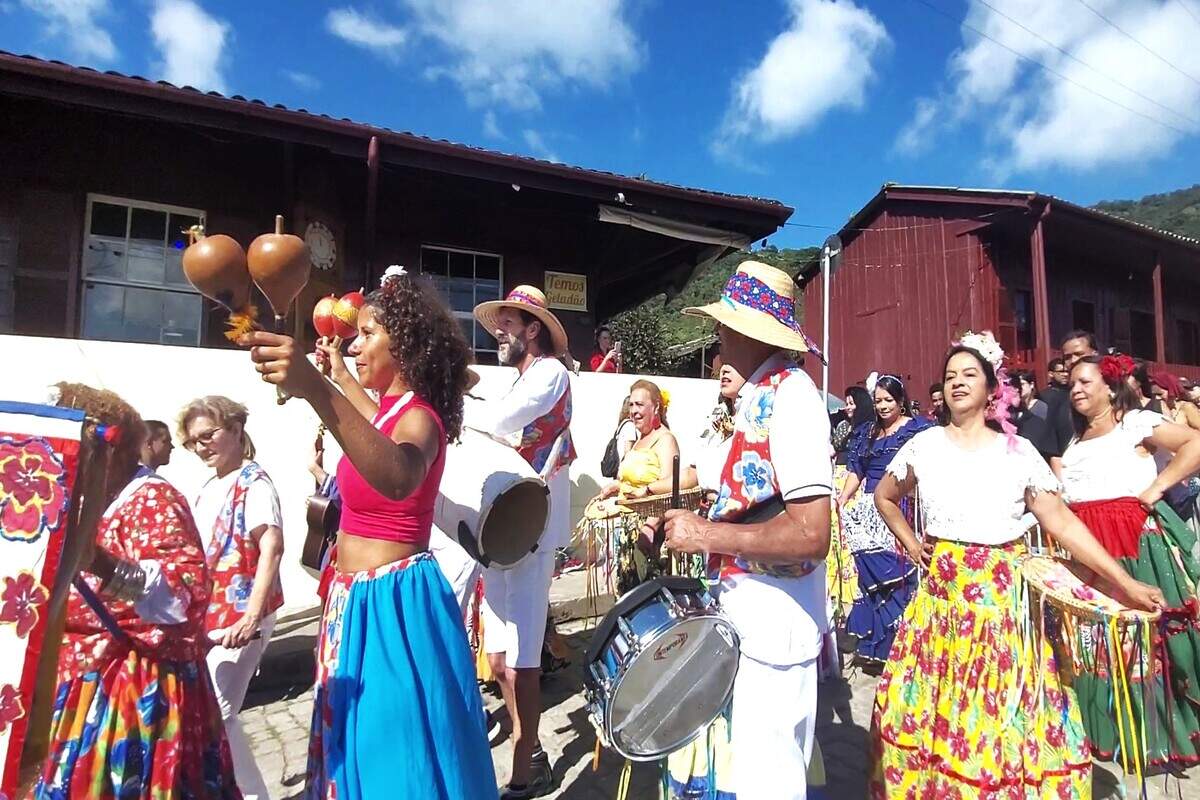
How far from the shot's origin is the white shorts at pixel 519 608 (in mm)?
3021

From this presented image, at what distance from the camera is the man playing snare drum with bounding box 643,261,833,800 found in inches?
72.9

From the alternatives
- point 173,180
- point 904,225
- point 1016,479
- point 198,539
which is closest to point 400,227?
point 173,180

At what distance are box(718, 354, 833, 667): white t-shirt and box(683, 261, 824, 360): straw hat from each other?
0.10m

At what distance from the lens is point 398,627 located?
1773 millimetres

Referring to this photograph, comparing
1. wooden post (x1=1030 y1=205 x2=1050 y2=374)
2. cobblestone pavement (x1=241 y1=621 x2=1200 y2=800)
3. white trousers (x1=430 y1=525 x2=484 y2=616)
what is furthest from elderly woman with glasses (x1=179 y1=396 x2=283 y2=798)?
wooden post (x1=1030 y1=205 x2=1050 y2=374)

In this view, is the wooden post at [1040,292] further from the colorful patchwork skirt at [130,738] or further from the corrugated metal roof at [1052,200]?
the colorful patchwork skirt at [130,738]

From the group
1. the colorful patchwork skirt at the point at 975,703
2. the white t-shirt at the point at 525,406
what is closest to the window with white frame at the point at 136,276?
the white t-shirt at the point at 525,406

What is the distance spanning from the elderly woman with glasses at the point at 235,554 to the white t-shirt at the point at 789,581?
180 centimetres

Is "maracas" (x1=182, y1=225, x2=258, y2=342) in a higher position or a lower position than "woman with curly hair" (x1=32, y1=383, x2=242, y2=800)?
higher

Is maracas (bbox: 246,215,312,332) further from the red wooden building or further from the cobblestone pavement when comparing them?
the red wooden building

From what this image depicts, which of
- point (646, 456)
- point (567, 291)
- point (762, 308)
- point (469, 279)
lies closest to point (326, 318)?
point (762, 308)

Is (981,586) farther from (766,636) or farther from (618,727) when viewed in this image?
(618,727)

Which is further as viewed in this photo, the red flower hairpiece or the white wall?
the white wall

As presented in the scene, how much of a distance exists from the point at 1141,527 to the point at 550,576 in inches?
124
